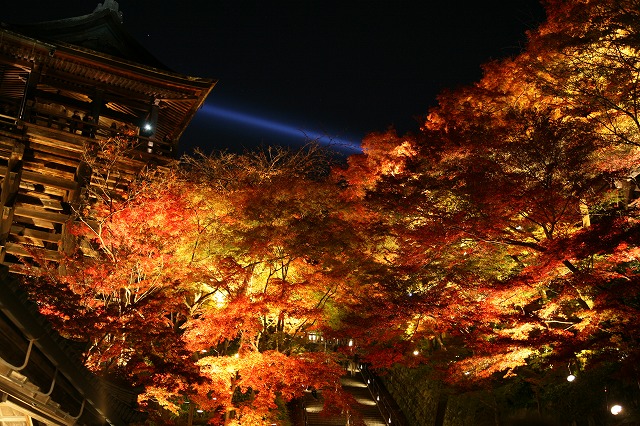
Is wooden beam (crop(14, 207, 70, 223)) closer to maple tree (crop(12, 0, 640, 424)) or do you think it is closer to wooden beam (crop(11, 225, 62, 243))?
wooden beam (crop(11, 225, 62, 243))

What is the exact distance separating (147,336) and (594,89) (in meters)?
11.3

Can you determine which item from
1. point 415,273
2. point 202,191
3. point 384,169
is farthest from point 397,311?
point 384,169

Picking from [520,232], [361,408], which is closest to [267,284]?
[520,232]

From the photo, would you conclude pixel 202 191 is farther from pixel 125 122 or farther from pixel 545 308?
pixel 545 308

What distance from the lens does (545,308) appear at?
1162 cm

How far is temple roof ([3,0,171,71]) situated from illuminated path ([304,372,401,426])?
650 inches

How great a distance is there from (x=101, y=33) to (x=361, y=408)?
67.4 ft

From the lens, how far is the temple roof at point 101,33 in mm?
18828

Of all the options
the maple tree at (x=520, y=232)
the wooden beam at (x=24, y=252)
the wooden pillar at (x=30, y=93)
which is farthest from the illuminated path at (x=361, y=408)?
the wooden pillar at (x=30, y=93)

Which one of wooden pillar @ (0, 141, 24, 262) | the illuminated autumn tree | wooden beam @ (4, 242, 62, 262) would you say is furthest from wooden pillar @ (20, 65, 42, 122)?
the illuminated autumn tree

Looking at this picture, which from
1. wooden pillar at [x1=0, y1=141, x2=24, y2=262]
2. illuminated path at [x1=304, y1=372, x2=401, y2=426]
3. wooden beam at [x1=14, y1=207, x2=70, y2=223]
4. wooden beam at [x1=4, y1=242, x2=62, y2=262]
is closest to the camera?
wooden pillar at [x1=0, y1=141, x2=24, y2=262]

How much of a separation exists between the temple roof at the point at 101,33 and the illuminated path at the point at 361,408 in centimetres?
1652

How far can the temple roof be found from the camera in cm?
1883

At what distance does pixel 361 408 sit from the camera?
23984mm
